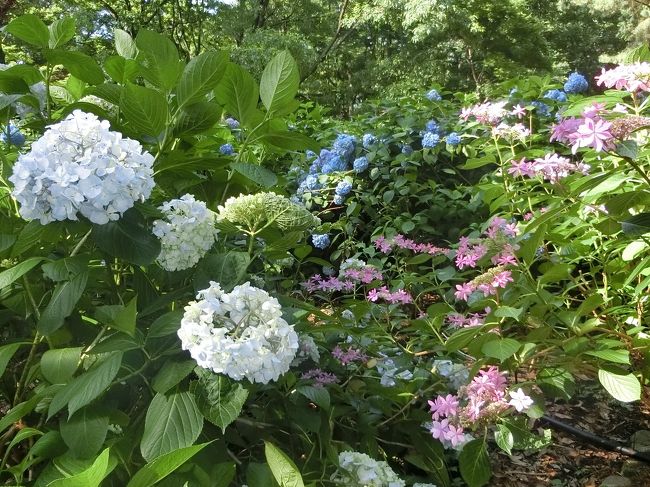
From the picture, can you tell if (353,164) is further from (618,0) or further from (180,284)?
(618,0)

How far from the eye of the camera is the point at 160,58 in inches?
50.8

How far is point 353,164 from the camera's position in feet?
12.6

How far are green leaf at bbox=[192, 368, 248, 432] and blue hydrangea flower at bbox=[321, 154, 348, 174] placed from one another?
9.38ft

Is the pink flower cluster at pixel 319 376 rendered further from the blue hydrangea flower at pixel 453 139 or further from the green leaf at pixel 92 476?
the blue hydrangea flower at pixel 453 139

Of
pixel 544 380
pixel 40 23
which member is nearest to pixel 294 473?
pixel 544 380

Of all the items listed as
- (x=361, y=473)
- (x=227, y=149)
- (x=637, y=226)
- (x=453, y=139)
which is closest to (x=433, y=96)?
(x=453, y=139)

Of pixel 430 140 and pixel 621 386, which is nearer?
pixel 621 386

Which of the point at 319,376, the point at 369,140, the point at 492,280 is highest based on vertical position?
the point at 492,280

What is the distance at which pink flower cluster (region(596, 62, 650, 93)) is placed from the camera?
4.74 feet

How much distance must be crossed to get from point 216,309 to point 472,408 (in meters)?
0.71

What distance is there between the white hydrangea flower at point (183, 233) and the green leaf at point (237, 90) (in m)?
0.28

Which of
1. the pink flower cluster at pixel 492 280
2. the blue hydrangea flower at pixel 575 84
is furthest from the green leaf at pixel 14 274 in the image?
the blue hydrangea flower at pixel 575 84

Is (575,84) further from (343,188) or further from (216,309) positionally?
(216,309)

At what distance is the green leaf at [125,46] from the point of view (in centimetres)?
161
